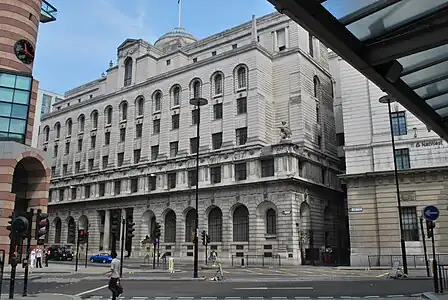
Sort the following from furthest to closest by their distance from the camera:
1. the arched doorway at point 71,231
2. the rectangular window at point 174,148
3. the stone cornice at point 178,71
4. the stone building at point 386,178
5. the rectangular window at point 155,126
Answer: the arched doorway at point 71,231
the rectangular window at point 155,126
the rectangular window at point 174,148
the stone cornice at point 178,71
the stone building at point 386,178

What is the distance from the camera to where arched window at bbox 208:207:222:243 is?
49531 millimetres

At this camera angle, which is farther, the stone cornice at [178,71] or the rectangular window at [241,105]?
the stone cornice at [178,71]

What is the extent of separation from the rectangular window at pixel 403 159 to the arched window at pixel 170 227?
27.9m

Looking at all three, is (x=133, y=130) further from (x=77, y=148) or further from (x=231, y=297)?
(x=231, y=297)

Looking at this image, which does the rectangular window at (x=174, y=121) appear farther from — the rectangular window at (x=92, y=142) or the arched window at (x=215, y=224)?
the rectangular window at (x=92, y=142)

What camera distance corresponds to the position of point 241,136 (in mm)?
50531

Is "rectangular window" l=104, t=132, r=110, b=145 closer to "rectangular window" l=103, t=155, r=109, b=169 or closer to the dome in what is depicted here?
"rectangular window" l=103, t=155, r=109, b=169

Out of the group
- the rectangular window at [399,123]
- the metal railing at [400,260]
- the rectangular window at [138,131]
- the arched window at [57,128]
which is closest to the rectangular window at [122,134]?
the rectangular window at [138,131]

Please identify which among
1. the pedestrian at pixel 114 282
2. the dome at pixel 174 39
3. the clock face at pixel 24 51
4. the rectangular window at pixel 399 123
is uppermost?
the dome at pixel 174 39

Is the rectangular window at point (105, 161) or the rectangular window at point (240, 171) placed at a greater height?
the rectangular window at point (105, 161)

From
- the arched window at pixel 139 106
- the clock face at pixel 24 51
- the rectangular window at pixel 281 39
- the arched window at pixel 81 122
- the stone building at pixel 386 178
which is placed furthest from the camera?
the arched window at pixel 81 122

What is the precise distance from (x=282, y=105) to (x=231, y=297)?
128 feet

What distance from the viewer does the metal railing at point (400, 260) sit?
34.6 metres

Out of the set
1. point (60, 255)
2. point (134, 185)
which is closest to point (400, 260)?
point (134, 185)
